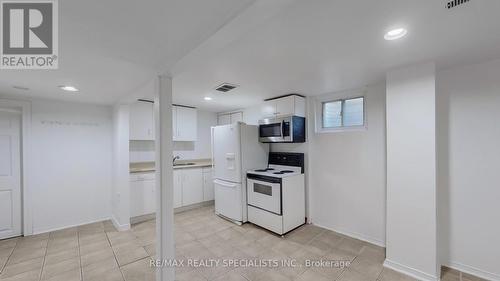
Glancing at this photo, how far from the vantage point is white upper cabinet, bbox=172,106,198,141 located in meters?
4.25

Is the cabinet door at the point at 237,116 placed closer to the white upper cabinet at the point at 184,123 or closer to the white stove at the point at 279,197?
the white upper cabinet at the point at 184,123

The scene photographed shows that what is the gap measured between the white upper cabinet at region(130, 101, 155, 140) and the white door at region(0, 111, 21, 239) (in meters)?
1.56

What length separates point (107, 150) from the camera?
3748 mm

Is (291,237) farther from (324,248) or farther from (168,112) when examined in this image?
(168,112)

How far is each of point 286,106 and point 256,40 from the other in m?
1.90

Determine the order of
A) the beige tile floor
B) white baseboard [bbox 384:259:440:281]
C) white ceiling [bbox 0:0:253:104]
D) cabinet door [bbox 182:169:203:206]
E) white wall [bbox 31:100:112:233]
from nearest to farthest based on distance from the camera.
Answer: white ceiling [bbox 0:0:253:104] → white baseboard [bbox 384:259:440:281] → the beige tile floor → white wall [bbox 31:100:112:233] → cabinet door [bbox 182:169:203:206]

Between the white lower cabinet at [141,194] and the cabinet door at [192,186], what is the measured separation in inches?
24.2

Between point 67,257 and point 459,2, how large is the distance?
4345mm

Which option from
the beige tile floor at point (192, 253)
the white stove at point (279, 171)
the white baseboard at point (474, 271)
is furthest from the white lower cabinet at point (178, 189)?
the white baseboard at point (474, 271)

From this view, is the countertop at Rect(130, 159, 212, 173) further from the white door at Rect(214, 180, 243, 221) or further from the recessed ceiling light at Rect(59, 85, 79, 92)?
the recessed ceiling light at Rect(59, 85, 79, 92)

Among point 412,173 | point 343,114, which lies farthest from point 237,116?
point 412,173

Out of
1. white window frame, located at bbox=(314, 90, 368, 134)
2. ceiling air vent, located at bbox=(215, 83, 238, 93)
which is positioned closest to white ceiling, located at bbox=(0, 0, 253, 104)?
ceiling air vent, located at bbox=(215, 83, 238, 93)

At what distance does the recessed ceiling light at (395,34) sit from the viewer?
1.42 metres

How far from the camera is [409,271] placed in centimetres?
208
